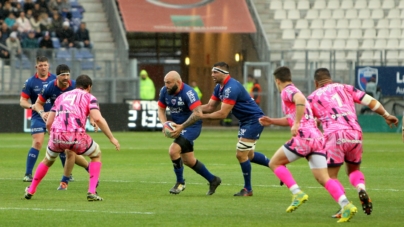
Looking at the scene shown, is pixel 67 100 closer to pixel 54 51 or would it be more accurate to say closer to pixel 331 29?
pixel 54 51

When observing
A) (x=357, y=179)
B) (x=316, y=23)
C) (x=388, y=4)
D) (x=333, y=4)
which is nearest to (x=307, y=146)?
(x=357, y=179)

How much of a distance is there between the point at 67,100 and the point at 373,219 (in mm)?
4522

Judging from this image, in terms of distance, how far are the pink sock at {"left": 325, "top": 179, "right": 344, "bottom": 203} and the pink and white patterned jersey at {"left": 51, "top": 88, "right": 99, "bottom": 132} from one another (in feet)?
11.9

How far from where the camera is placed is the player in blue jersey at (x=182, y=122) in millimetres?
14094

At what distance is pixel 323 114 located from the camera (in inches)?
459

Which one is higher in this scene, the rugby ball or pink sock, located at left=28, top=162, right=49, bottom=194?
the rugby ball

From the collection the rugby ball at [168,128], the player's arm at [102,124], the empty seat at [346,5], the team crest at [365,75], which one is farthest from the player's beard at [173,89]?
the empty seat at [346,5]

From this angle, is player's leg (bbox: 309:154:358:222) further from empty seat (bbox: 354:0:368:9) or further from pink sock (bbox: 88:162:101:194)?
empty seat (bbox: 354:0:368:9)

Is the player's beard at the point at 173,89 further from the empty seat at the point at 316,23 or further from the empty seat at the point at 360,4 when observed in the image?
the empty seat at the point at 360,4

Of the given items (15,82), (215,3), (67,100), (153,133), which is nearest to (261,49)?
(215,3)

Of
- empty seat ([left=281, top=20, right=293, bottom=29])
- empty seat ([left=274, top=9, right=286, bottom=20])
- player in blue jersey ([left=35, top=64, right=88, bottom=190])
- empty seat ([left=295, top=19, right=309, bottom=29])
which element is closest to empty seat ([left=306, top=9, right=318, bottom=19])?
empty seat ([left=295, top=19, right=309, bottom=29])

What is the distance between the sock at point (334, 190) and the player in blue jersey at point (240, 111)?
3.21 m

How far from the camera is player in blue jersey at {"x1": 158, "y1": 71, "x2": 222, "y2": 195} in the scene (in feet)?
46.2

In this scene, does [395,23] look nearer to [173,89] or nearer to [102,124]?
[173,89]
